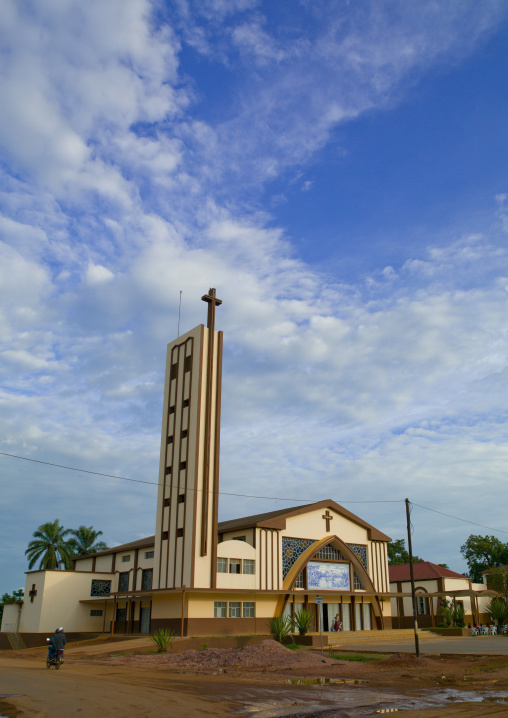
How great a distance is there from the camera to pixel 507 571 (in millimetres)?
60531

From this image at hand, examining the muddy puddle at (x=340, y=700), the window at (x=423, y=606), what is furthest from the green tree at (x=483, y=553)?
the muddy puddle at (x=340, y=700)

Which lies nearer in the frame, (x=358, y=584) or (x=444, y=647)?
(x=444, y=647)

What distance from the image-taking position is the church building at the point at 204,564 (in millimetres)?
37219

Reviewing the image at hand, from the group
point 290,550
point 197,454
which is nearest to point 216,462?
point 197,454

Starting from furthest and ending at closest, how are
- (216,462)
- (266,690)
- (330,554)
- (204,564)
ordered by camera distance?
1. (330,554)
2. (216,462)
3. (204,564)
4. (266,690)

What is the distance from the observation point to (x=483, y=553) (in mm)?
83625

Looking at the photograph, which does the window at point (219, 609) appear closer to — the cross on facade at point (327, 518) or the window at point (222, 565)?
the window at point (222, 565)

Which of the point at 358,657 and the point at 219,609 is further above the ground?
the point at 219,609

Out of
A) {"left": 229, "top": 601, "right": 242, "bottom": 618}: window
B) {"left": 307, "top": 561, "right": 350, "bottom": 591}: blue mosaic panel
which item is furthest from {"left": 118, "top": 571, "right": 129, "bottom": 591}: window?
{"left": 307, "top": 561, "right": 350, "bottom": 591}: blue mosaic panel

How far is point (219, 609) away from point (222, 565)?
8.72 feet

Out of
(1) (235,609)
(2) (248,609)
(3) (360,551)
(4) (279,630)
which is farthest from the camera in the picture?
(3) (360,551)

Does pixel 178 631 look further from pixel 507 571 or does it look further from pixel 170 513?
pixel 507 571

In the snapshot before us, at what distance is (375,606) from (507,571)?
20.8m

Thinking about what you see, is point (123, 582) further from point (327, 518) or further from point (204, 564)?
point (327, 518)
